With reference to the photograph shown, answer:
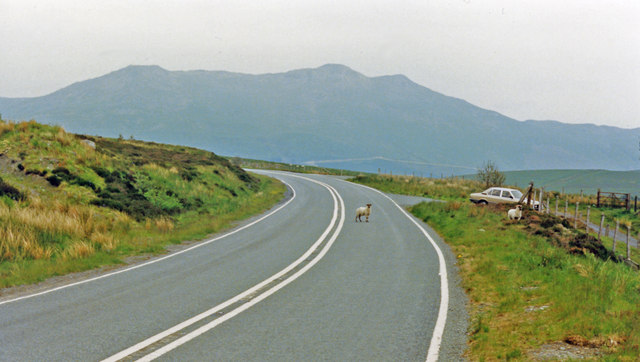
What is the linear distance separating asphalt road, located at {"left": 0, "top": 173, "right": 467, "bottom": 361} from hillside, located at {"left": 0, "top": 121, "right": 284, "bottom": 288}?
2.28 m

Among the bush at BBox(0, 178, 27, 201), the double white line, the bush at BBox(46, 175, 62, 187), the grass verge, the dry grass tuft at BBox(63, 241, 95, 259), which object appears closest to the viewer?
the double white line

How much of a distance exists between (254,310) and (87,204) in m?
13.9

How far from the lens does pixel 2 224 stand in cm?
1355

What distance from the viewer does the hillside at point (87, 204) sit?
12609mm

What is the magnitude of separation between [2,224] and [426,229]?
52.2 feet

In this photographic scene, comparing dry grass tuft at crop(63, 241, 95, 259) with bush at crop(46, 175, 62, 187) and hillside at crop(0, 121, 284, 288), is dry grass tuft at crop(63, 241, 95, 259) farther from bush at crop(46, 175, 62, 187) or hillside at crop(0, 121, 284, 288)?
bush at crop(46, 175, 62, 187)

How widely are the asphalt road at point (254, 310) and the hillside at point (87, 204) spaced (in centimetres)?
228

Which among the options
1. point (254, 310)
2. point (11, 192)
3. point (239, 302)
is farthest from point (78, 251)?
point (254, 310)

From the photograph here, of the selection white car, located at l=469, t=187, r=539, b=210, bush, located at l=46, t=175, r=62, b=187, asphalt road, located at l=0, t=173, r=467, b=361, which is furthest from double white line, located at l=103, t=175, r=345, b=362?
white car, located at l=469, t=187, r=539, b=210

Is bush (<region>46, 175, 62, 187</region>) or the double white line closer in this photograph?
the double white line

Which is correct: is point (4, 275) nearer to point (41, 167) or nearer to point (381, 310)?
point (381, 310)

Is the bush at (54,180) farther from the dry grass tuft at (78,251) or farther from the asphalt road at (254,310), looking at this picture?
the asphalt road at (254,310)

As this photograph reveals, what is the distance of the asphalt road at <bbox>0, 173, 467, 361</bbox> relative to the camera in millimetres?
6012

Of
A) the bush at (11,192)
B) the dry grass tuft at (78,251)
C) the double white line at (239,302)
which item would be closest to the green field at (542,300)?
the double white line at (239,302)
